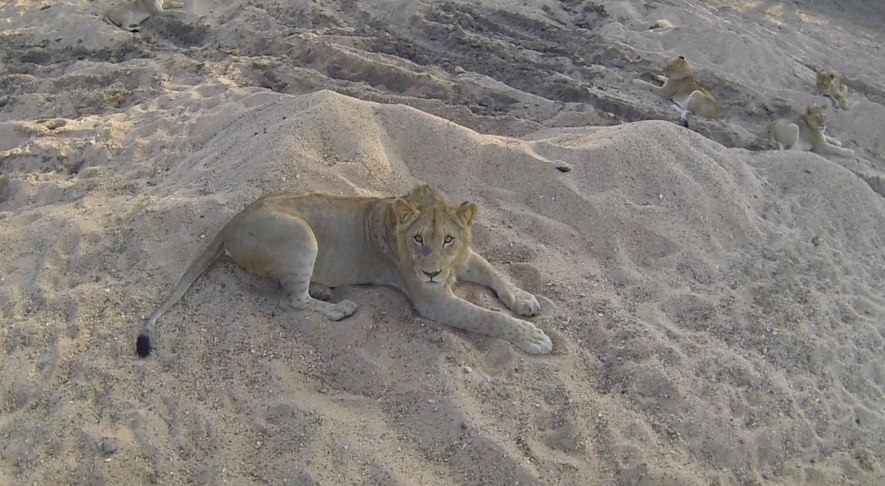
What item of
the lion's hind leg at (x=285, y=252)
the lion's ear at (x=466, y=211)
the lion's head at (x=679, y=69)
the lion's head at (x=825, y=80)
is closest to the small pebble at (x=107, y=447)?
the lion's hind leg at (x=285, y=252)

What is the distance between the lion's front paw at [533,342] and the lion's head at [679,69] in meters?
4.28

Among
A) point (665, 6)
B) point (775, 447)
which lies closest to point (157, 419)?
point (775, 447)

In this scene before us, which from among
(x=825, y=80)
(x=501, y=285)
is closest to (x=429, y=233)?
(x=501, y=285)

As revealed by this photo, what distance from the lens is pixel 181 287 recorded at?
4219 millimetres

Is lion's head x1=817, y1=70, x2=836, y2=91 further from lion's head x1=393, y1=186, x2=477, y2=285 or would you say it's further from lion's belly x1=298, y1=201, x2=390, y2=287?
lion's belly x1=298, y1=201, x2=390, y2=287

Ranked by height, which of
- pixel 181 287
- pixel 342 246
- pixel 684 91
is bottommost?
pixel 181 287

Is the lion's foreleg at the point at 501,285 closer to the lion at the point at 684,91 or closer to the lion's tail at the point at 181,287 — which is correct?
the lion's tail at the point at 181,287

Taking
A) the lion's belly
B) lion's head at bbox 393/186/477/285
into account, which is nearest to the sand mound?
the lion's belly

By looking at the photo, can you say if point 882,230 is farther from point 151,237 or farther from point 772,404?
point 151,237

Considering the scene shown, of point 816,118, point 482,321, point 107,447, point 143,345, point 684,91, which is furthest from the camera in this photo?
point 684,91

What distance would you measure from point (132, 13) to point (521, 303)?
20.9 ft

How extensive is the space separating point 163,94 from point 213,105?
0.65 meters

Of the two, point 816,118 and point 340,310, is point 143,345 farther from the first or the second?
point 816,118

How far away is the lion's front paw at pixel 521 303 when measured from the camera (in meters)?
4.34
